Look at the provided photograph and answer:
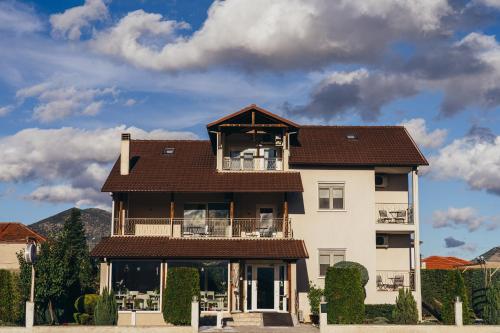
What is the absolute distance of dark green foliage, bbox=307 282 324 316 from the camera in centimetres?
3359

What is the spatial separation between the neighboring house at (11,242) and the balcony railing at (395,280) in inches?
906

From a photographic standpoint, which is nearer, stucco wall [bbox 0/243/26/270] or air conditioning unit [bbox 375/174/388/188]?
air conditioning unit [bbox 375/174/388/188]

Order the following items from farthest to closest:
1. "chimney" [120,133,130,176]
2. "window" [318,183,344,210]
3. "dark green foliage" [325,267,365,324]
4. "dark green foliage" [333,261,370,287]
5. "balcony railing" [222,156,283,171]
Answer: "balcony railing" [222,156,283,171]
"chimney" [120,133,130,176]
"window" [318,183,344,210]
"dark green foliage" [333,261,370,287]
"dark green foliage" [325,267,365,324]

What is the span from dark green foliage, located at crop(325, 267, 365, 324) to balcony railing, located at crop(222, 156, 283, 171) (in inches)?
358

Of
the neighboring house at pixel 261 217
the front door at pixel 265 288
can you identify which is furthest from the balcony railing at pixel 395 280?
the front door at pixel 265 288

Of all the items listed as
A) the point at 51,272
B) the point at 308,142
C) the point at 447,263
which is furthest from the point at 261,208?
the point at 447,263

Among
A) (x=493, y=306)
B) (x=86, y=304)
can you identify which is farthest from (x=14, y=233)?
(x=493, y=306)

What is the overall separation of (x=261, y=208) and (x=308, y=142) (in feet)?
16.2

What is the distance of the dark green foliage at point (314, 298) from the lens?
110 feet

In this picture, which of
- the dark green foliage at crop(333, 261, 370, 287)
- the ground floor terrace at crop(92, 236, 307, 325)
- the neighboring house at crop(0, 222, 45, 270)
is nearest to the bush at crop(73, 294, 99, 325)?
the ground floor terrace at crop(92, 236, 307, 325)

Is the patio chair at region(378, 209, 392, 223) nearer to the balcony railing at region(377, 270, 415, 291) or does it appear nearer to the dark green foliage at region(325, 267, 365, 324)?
the balcony railing at region(377, 270, 415, 291)

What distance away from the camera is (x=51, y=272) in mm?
32031

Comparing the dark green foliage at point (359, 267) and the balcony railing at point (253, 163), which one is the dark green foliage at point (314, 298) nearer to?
the dark green foliage at point (359, 267)

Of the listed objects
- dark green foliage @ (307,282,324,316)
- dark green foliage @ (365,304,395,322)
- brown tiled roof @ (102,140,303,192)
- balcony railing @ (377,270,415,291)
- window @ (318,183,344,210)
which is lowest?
dark green foliage @ (365,304,395,322)
